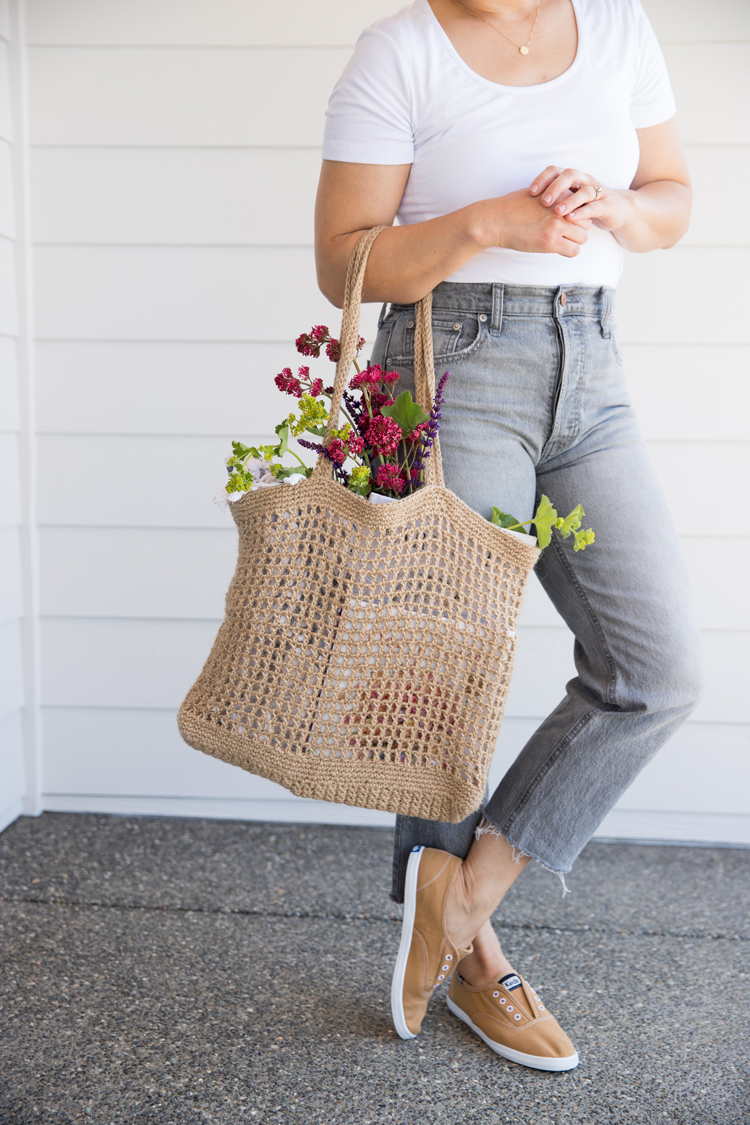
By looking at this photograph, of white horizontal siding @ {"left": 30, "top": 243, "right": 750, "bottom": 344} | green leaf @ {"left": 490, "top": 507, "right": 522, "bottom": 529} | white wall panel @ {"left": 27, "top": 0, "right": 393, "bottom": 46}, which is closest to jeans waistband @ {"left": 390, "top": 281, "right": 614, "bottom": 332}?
green leaf @ {"left": 490, "top": 507, "right": 522, "bottom": 529}

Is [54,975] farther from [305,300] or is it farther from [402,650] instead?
[305,300]

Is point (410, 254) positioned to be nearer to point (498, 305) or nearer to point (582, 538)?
point (498, 305)

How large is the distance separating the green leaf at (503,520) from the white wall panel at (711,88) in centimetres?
116

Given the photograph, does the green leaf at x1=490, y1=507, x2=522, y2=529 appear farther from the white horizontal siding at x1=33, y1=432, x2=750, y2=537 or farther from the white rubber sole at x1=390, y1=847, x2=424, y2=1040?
the white horizontal siding at x1=33, y1=432, x2=750, y2=537

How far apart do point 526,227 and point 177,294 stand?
3.59 ft

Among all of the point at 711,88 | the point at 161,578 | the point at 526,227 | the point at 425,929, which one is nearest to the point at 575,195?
the point at 526,227

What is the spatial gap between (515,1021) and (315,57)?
1784 millimetres

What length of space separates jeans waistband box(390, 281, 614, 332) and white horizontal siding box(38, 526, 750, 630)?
37.1 inches

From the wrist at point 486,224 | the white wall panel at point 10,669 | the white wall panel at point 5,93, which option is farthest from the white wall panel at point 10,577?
the wrist at point 486,224

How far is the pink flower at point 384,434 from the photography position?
3.36 ft

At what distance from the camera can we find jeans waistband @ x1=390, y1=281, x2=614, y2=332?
1071 millimetres

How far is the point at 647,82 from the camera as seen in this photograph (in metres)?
1.15

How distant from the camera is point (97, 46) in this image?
1812 millimetres

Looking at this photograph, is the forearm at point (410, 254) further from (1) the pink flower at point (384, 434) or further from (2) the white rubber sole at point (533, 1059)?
(2) the white rubber sole at point (533, 1059)
